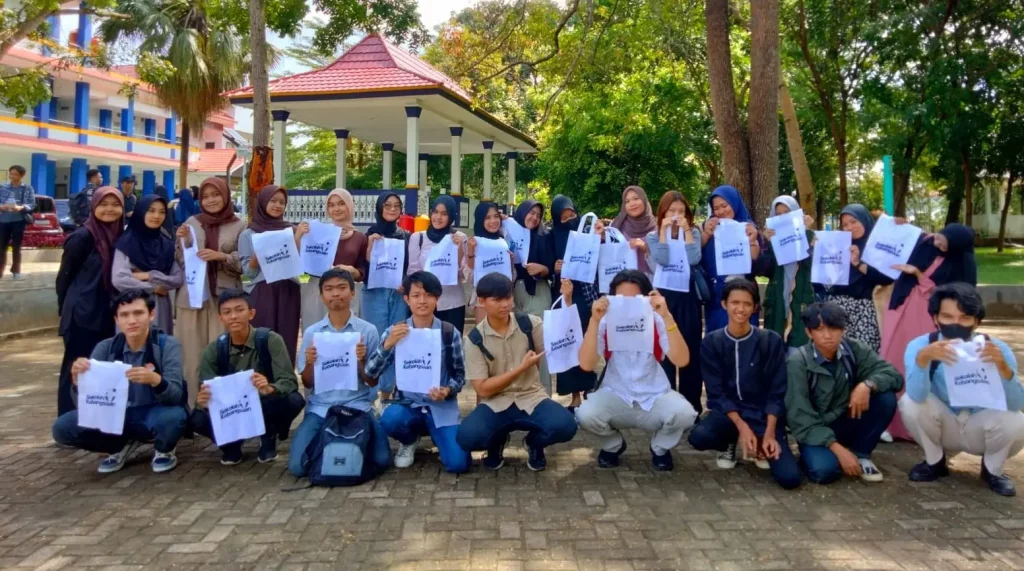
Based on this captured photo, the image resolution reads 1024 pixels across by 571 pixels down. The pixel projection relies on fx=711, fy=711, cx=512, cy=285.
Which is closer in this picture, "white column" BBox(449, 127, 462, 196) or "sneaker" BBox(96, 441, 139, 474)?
"sneaker" BBox(96, 441, 139, 474)

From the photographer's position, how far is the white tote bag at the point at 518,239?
5.82 m

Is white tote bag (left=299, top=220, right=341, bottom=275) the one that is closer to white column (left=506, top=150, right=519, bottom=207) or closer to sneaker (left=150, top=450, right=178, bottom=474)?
sneaker (left=150, top=450, right=178, bottom=474)

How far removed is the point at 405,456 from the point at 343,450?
472mm

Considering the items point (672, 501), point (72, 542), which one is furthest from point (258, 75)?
point (672, 501)

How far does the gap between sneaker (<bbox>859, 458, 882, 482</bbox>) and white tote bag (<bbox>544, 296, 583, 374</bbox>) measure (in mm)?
1760

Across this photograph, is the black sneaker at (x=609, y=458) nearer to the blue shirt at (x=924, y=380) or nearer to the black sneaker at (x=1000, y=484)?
the blue shirt at (x=924, y=380)

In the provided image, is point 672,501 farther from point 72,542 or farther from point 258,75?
point 258,75

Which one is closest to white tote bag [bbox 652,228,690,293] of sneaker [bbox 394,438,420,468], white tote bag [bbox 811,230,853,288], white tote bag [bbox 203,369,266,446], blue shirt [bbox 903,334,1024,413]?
white tote bag [bbox 811,230,853,288]

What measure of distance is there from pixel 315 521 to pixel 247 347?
133 cm

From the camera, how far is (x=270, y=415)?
4.44m

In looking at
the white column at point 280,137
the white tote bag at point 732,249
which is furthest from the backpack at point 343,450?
the white column at point 280,137

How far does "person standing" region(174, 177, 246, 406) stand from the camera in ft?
16.4

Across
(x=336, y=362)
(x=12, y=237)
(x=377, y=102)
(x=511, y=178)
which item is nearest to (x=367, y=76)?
(x=377, y=102)

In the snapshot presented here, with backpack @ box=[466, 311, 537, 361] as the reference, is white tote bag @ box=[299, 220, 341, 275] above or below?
above
